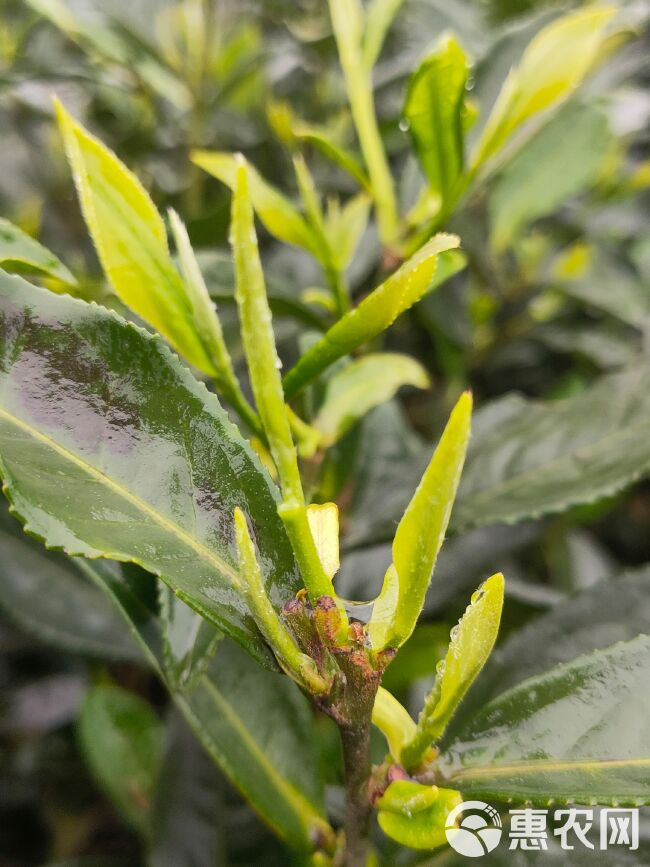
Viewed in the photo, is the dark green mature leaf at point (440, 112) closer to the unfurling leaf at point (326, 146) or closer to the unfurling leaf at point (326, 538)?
the unfurling leaf at point (326, 146)

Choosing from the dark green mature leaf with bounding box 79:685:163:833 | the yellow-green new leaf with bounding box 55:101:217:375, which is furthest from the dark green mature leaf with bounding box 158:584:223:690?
the dark green mature leaf with bounding box 79:685:163:833

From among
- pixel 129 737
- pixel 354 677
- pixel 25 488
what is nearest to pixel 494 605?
pixel 354 677

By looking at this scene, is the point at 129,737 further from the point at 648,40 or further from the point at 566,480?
the point at 648,40

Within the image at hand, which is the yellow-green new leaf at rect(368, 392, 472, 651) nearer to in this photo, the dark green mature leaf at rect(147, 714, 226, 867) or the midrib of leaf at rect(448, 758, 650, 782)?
the midrib of leaf at rect(448, 758, 650, 782)

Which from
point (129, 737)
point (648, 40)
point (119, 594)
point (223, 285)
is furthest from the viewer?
point (648, 40)

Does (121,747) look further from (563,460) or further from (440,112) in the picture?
(440,112)

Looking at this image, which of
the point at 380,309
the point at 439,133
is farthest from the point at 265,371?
the point at 439,133
